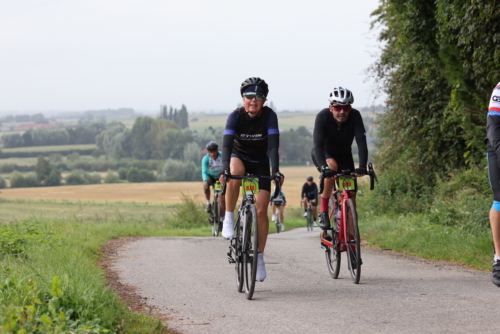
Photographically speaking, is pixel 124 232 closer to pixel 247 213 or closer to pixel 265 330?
pixel 247 213

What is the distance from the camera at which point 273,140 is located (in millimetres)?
7645

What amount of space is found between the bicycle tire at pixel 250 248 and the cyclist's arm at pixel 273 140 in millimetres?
522

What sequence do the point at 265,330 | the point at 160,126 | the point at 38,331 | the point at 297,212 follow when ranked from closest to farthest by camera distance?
1. the point at 38,331
2. the point at 265,330
3. the point at 297,212
4. the point at 160,126

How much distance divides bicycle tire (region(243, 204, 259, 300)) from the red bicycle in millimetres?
1340

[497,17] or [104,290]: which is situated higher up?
[497,17]

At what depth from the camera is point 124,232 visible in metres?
17.3

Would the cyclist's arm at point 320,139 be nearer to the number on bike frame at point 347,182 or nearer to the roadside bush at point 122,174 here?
the number on bike frame at point 347,182

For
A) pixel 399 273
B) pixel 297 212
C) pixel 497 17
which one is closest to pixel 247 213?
pixel 399 273

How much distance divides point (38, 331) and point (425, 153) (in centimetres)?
1662

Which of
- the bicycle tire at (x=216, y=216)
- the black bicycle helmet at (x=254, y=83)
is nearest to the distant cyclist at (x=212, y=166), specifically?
the bicycle tire at (x=216, y=216)

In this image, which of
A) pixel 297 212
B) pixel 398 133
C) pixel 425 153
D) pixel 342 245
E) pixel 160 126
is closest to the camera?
pixel 342 245

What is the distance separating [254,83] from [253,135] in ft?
1.91

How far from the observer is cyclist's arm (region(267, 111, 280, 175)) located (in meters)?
7.52

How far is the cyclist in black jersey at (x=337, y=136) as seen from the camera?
851cm
